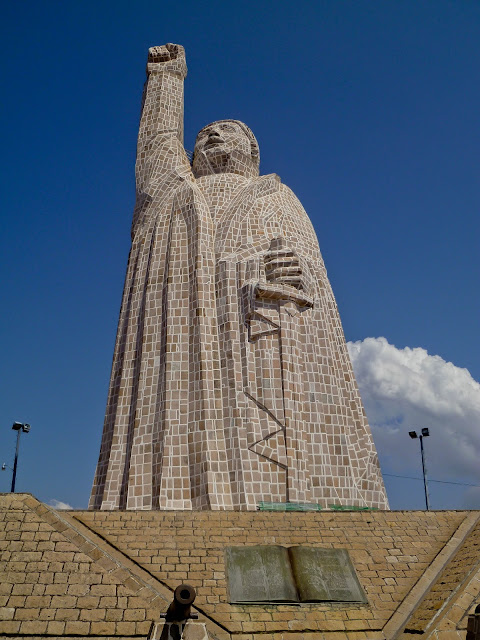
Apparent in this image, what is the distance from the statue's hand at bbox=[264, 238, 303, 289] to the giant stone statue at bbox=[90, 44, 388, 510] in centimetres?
2

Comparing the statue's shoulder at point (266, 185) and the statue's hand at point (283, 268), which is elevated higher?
the statue's shoulder at point (266, 185)

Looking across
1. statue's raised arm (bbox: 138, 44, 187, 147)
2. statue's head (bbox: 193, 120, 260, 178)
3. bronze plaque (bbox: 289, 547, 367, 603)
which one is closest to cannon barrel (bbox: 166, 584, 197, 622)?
bronze plaque (bbox: 289, 547, 367, 603)

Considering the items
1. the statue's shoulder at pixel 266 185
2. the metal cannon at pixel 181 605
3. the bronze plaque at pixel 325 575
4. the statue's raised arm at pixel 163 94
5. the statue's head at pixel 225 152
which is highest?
the statue's raised arm at pixel 163 94

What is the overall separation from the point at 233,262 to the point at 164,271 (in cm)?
122

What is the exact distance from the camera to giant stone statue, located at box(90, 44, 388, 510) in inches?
397

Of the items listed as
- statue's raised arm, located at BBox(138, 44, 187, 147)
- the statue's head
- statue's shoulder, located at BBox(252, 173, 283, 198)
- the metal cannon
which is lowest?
the metal cannon

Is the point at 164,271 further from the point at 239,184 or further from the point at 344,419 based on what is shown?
the point at 344,419

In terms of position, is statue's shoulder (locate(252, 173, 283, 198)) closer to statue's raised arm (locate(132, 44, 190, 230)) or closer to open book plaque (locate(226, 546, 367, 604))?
statue's raised arm (locate(132, 44, 190, 230))

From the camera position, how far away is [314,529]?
27.3 feet

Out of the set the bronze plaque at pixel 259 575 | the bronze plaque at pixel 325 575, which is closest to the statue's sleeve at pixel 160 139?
the bronze plaque at pixel 259 575

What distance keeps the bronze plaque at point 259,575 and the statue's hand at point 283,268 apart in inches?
186

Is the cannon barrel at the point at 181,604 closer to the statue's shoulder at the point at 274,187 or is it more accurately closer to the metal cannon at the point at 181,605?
the metal cannon at the point at 181,605

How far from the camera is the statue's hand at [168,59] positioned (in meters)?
14.4

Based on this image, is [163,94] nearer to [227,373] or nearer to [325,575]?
[227,373]
